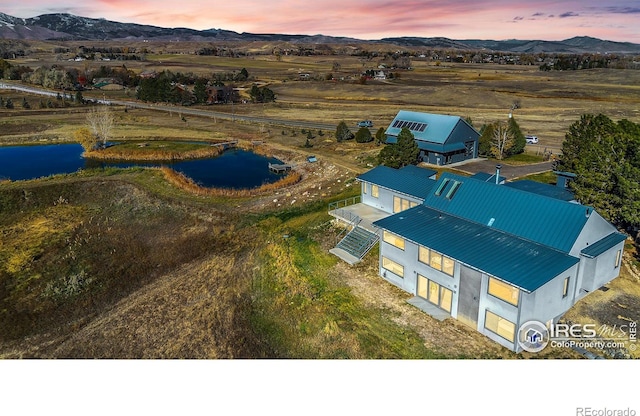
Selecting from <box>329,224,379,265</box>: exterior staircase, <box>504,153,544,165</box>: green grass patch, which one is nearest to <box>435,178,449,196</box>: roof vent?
<box>329,224,379,265</box>: exterior staircase

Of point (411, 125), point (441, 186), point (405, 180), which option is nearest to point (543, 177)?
point (411, 125)

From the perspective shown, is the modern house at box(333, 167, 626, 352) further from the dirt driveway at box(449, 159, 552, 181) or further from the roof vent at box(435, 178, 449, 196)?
the dirt driveway at box(449, 159, 552, 181)

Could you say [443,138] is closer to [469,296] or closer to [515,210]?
[515,210]

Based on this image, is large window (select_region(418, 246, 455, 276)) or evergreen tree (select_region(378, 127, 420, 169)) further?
evergreen tree (select_region(378, 127, 420, 169))

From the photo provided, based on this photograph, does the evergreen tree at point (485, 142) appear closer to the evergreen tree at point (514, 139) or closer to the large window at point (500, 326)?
the evergreen tree at point (514, 139)

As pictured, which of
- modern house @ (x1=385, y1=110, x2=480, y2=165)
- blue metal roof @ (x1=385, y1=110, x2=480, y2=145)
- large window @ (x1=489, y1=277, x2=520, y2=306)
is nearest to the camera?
large window @ (x1=489, y1=277, x2=520, y2=306)

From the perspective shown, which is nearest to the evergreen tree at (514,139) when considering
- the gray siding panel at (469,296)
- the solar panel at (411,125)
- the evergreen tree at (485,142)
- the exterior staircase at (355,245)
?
the evergreen tree at (485,142)
